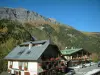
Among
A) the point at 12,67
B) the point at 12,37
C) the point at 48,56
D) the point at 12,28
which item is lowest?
the point at 12,67

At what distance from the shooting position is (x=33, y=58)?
141 ft

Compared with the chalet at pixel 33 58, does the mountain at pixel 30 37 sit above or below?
above

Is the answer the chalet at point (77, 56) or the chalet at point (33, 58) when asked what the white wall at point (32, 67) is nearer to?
the chalet at point (33, 58)

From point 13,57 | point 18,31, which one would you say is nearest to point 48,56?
point 13,57

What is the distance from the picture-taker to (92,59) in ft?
253

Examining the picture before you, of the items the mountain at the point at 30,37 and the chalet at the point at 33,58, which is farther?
the mountain at the point at 30,37

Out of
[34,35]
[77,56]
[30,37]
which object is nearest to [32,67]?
[77,56]

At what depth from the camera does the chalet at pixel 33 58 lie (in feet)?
142

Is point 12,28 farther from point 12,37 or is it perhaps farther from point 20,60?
point 20,60

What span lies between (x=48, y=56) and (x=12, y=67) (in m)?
12.4

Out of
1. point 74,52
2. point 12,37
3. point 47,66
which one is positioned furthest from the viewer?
point 12,37

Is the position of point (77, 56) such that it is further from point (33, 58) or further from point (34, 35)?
point (34, 35)

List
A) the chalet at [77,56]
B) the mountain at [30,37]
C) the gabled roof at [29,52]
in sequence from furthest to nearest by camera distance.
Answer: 1. the mountain at [30,37]
2. the chalet at [77,56]
3. the gabled roof at [29,52]

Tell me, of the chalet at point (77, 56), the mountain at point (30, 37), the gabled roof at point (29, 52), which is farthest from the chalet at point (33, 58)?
the chalet at point (77, 56)
